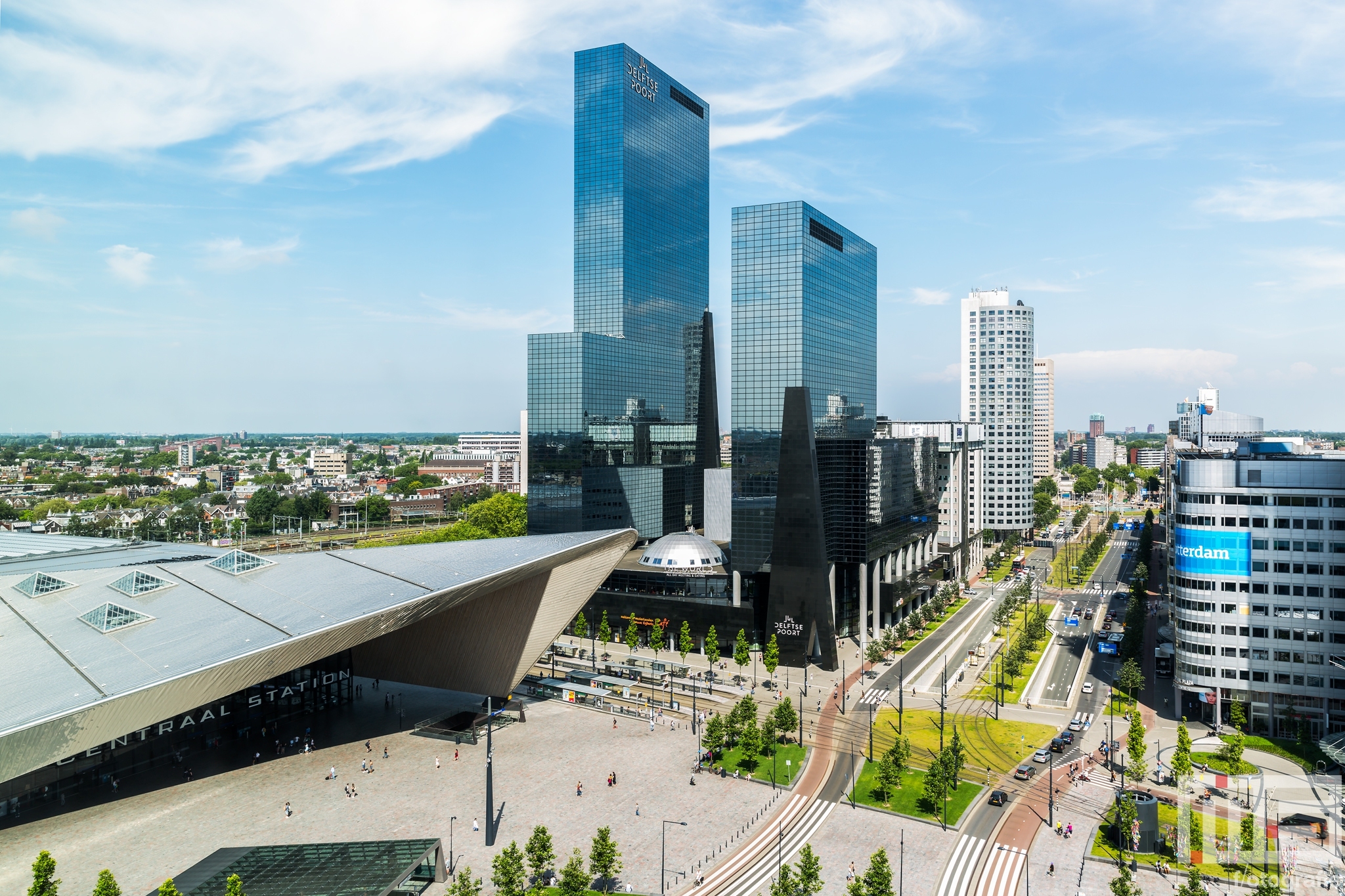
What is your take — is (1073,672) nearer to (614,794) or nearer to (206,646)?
(614,794)

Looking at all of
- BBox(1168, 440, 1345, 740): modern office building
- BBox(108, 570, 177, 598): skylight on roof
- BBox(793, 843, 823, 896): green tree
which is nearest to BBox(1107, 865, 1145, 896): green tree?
BBox(793, 843, 823, 896): green tree

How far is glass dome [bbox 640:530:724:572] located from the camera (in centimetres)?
10519

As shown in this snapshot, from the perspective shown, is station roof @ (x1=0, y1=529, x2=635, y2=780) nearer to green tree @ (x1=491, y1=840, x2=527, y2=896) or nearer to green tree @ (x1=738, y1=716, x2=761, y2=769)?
green tree @ (x1=491, y1=840, x2=527, y2=896)

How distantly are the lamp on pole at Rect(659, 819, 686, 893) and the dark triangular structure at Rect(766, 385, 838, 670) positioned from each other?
42.5 metres

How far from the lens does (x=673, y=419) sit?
151 metres

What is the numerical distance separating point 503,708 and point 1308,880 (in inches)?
2381

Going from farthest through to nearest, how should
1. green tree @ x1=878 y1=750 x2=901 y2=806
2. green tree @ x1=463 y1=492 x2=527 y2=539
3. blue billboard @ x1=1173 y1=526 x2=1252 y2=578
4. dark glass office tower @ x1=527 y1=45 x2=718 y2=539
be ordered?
green tree @ x1=463 y1=492 x2=527 y2=539 < dark glass office tower @ x1=527 y1=45 x2=718 y2=539 < blue billboard @ x1=1173 y1=526 x2=1252 y2=578 < green tree @ x1=878 y1=750 x2=901 y2=806

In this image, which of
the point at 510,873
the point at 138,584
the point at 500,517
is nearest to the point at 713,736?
the point at 510,873

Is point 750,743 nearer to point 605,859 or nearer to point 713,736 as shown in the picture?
point 713,736

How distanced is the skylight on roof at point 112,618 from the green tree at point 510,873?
31363 mm

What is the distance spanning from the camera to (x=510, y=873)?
141 feet

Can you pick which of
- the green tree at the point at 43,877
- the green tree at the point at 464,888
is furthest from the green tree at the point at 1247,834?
the green tree at the point at 43,877

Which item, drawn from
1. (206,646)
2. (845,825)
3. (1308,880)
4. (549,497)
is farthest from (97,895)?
(549,497)

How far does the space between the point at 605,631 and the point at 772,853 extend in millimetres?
56415
